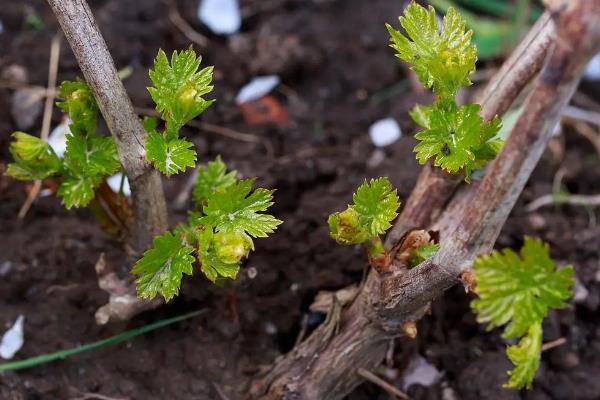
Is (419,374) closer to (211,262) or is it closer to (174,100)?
(211,262)

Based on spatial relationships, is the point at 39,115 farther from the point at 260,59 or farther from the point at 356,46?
A: the point at 356,46

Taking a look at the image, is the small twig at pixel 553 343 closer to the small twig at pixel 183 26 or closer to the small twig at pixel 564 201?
the small twig at pixel 564 201

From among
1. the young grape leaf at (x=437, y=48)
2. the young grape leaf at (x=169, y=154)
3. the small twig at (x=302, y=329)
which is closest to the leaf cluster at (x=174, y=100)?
the young grape leaf at (x=169, y=154)

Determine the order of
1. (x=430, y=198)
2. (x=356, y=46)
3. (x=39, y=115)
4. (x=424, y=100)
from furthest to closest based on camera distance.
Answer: (x=356, y=46)
(x=424, y=100)
(x=39, y=115)
(x=430, y=198)

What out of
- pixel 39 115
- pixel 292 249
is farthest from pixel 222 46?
pixel 292 249

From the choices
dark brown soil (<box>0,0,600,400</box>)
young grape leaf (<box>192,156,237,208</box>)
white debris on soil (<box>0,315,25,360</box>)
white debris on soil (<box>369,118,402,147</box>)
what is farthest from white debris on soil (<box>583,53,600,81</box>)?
white debris on soil (<box>0,315,25,360</box>)

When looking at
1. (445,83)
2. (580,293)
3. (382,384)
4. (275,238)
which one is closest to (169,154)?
(445,83)
